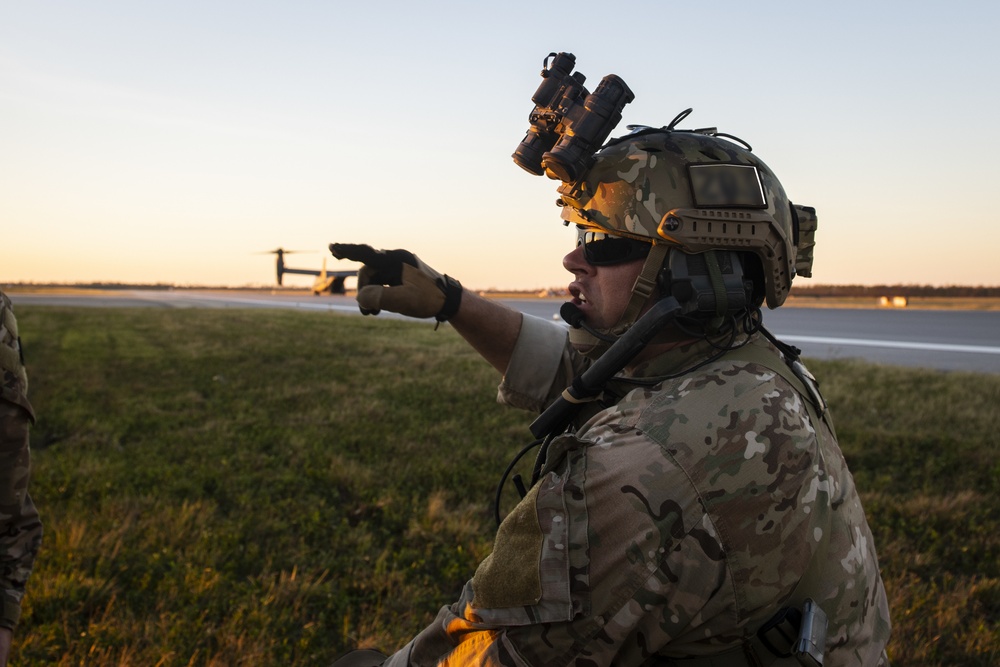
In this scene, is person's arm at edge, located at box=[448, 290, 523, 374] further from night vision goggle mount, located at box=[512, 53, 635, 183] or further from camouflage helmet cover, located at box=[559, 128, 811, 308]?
camouflage helmet cover, located at box=[559, 128, 811, 308]

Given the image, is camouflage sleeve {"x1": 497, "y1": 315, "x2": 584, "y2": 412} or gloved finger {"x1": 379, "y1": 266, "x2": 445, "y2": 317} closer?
gloved finger {"x1": 379, "y1": 266, "x2": 445, "y2": 317}

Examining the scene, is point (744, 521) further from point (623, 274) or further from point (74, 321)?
point (74, 321)

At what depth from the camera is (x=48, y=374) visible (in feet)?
40.4

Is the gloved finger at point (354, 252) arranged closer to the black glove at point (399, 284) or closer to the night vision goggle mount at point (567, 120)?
the black glove at point (399, 284)

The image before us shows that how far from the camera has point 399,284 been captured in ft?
9.84

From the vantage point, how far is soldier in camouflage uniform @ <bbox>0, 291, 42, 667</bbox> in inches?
106

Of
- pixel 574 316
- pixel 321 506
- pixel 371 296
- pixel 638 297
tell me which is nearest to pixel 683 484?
pixel 638 297

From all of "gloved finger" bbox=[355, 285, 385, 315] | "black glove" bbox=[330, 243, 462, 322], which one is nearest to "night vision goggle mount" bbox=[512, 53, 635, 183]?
"black glove" bbox=[330, 243, 462, 322]

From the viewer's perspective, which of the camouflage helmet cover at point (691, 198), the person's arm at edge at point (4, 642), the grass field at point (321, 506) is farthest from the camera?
the grass field at point (321, 506)

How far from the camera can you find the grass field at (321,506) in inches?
168

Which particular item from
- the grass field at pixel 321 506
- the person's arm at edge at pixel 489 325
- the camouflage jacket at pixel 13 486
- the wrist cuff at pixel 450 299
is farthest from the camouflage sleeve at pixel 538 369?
the grass field at pixel 321 506

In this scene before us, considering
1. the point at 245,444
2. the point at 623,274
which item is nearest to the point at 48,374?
the point at 245,444

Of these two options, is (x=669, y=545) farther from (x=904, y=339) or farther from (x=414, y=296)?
(x=904, y=339)

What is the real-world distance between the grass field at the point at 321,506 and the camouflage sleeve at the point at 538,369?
6.68 feet
